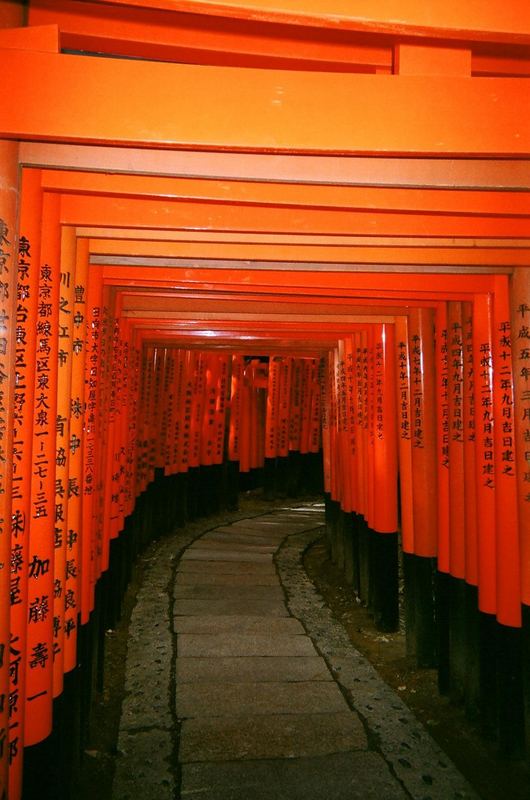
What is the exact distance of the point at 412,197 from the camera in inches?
119

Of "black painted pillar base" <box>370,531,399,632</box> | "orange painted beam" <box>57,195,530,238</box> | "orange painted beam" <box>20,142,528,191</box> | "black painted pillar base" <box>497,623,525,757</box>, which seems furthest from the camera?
"black painted pillar base" <box>370,531,399,632</box>

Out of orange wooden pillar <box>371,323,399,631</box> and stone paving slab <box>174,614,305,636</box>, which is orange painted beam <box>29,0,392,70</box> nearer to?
orange wooden pillar <box>371,323,399,631</box>

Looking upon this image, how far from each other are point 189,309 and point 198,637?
12.0 ft

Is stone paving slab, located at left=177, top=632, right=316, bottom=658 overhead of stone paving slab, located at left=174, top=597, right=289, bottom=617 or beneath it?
beneath

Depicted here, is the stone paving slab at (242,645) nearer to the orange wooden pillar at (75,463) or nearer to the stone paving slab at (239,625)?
the stone paving slab at (239,625)

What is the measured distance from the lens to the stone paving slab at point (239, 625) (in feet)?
21.2

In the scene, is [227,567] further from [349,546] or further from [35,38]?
[35,38]

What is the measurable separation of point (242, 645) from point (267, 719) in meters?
1.54

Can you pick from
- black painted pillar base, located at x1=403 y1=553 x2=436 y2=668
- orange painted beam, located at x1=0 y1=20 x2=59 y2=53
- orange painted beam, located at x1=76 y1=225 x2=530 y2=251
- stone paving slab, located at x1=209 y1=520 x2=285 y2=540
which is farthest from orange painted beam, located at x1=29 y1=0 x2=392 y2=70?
stone paving slab, located at x1=209 y1=520 x2=285 y2=540

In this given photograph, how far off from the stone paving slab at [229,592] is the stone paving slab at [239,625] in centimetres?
76

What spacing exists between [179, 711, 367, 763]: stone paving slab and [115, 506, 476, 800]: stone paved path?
→ 0.01 meters

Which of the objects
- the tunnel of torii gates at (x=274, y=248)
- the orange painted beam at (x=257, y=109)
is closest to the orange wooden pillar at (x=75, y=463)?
the tunnel of torii gates at (x=274, y=248)

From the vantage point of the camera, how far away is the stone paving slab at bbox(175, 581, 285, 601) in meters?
7.68

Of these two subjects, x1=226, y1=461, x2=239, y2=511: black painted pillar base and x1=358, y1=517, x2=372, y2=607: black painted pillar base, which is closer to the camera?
x1=358, y1=517, x2=372, y2=607: black painted pillar base
